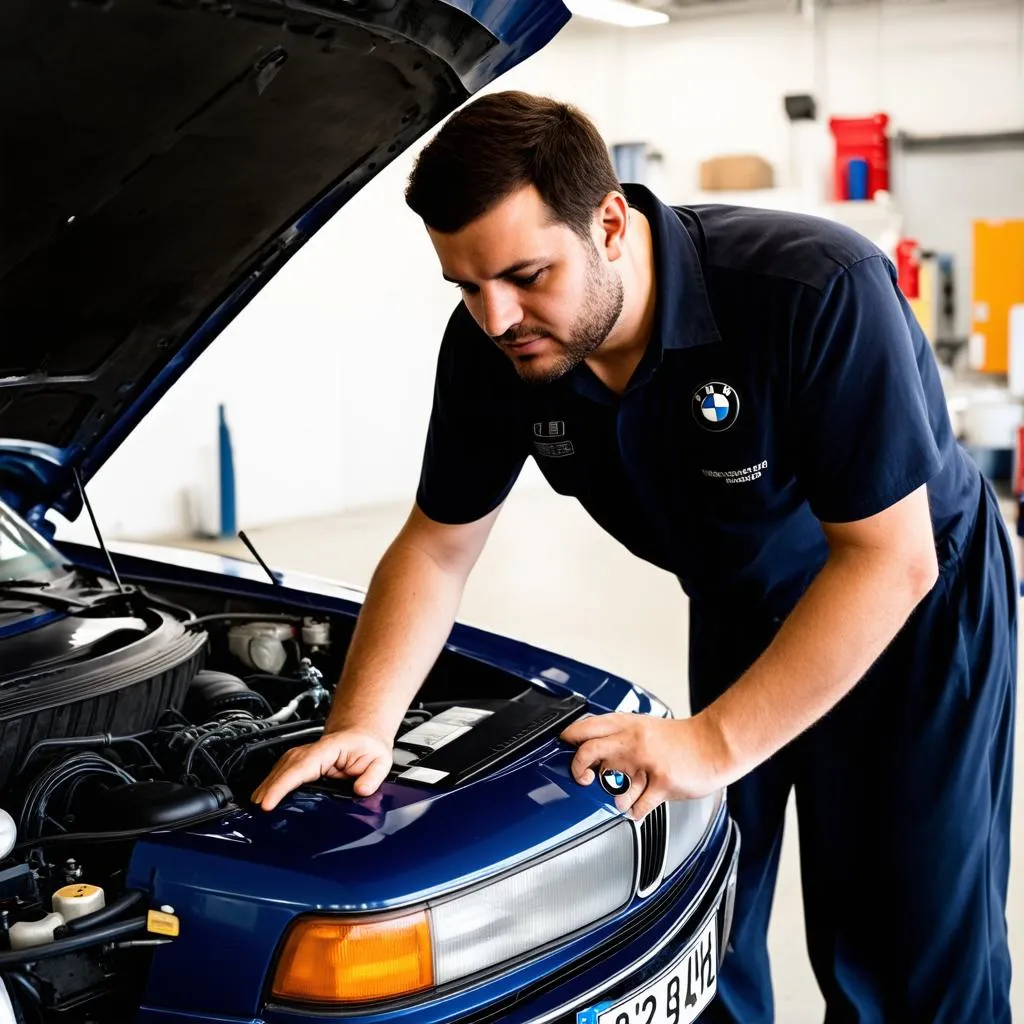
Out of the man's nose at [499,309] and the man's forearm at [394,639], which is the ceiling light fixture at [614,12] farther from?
the man's nose at [499,309]

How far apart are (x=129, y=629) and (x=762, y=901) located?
107cm

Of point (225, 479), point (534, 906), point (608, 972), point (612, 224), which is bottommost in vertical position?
point (225, 479)

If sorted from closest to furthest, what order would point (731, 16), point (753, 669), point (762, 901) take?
point (753, 669)
point (762, 901)
point (731, 16)

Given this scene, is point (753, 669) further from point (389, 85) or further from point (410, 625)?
point (389, 85)

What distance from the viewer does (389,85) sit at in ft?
5.08

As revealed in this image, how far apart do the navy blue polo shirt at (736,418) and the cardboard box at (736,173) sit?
7719mm

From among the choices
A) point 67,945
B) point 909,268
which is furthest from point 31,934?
point 909,268

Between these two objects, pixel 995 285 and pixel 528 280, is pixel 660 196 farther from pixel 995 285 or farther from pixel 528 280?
pixel 528 280

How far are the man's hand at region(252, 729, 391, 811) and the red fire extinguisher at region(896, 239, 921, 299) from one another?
7.61 m

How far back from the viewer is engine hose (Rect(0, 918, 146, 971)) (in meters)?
1.18

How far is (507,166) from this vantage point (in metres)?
1.34

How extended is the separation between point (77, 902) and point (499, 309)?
73cm

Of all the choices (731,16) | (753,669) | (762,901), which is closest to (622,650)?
(762,901)

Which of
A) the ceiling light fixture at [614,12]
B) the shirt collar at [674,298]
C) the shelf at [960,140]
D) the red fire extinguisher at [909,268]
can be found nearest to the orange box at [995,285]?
the red fire extinguisher at [909,268]
